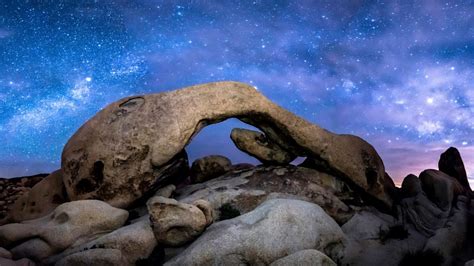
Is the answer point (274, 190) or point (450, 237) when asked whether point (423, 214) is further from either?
point (274, 190)

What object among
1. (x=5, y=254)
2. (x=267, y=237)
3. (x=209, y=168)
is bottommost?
(x=267, y=237)

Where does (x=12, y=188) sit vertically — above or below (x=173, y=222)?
above

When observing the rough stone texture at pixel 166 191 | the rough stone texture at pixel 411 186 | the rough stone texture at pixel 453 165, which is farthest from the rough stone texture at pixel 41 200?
the rough stone texture at pixel 453 165

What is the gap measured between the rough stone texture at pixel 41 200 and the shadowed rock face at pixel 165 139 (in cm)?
195

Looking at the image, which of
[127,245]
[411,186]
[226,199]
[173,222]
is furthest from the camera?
[411,186]

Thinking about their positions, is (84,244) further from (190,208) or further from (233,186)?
(233,186)

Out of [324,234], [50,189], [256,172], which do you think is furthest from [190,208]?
[50,189]

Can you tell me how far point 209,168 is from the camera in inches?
790

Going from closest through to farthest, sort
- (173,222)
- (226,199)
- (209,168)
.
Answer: (173,222)
(226,199)
(209,168)

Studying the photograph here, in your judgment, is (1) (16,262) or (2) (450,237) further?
(2) (450,237)

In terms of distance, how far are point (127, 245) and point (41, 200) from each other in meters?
9.43

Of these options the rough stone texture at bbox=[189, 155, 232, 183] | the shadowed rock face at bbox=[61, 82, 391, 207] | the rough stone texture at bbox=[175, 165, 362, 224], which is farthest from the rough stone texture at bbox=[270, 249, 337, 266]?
the rough stone texture at bbox=[189, 155, 232, 183]

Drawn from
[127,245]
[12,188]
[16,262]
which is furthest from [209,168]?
[12,188]

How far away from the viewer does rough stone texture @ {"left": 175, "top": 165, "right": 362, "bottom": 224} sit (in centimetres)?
1653
